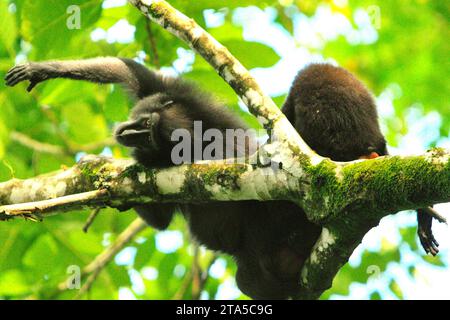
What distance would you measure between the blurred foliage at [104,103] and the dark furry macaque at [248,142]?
53 centimetres

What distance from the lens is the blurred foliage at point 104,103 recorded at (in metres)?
5.86

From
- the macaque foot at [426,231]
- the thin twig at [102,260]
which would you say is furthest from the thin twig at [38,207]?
the macaque foot at [426,231]

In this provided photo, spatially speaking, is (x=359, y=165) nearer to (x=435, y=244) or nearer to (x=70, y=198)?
(x=435, y=244)

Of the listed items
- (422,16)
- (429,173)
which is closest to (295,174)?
(429,173)

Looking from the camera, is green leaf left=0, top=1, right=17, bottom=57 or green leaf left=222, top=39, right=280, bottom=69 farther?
green leaf left=0, top=1, right=17, bottom=57

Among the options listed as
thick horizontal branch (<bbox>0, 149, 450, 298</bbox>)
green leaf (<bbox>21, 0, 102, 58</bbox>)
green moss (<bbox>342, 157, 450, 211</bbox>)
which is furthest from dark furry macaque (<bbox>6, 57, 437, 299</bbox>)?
green moss (<bbox>342, 157, 450, 211</bbox>)

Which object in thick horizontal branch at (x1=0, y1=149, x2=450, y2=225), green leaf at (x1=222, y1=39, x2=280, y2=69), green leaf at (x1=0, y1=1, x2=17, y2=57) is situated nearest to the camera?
thick horizontal branch at (x1=0, y1=149, x2=450, y2=225)

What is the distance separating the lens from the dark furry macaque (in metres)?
4.71

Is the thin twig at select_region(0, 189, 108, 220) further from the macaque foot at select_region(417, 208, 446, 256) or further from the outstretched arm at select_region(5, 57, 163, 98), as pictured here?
the macaque foot at select_region(417, 208, 446, 256)

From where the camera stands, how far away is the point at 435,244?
4.55m

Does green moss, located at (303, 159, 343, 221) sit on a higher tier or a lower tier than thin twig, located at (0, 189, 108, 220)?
lower

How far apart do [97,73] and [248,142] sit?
147 centimetres

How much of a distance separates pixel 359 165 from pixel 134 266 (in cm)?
440

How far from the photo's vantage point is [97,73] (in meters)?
5.18
